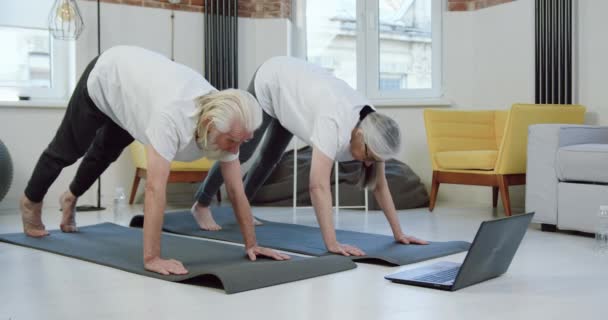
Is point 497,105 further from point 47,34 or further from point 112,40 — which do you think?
point 47,34

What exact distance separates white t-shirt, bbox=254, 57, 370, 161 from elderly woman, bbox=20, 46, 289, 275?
43 cm

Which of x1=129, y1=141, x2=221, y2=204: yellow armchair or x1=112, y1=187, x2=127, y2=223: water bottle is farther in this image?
x1=129, y1=141, x2=221, y2=204: yellow armchair

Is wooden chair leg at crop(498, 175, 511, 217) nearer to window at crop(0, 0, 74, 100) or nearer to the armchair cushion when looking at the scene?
the armchair cushion

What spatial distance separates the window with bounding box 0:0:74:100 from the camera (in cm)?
586

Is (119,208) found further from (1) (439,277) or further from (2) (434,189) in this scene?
(1) (439,277)

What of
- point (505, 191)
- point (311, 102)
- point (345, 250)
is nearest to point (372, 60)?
point (505, 191)

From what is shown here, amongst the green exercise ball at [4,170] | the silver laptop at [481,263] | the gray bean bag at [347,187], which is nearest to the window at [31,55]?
the green exercise ball at [4,170]

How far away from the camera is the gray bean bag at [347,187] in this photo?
563cm

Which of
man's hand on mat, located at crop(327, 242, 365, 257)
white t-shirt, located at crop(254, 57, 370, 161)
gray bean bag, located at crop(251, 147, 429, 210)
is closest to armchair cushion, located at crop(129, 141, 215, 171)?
gray bean bag, located at crop(251, 147, 429, 210)

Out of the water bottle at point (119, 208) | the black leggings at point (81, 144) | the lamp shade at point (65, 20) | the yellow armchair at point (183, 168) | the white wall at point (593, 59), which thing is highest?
the lamp shade at point (65, 20)

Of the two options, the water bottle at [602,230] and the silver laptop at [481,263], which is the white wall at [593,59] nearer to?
the water bottle at [602,230]

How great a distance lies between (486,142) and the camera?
557 cm

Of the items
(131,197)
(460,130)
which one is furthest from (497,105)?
(131,197)

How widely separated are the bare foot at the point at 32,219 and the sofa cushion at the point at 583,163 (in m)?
2.82
